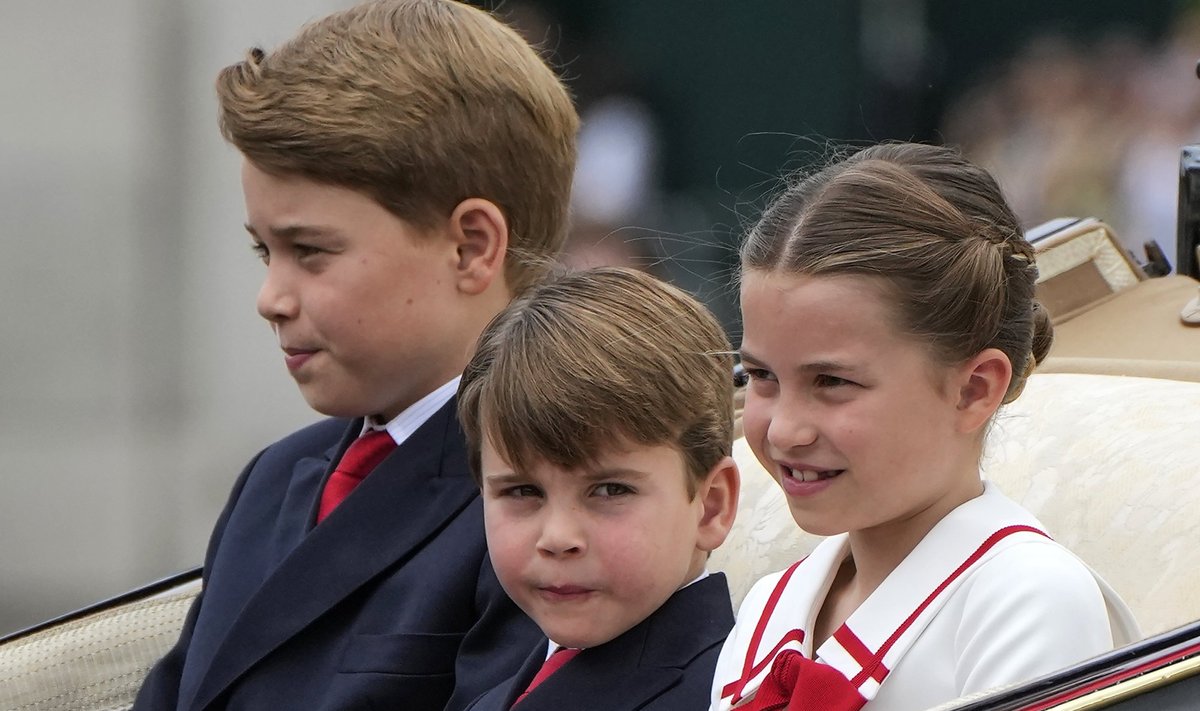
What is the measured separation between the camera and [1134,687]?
1047mm

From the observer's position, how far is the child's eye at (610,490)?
1.39 metres

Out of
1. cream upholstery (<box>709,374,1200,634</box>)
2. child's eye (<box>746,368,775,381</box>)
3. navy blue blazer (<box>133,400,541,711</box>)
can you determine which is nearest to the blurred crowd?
cream upholstery (<box>709,374,1200,634</box>)

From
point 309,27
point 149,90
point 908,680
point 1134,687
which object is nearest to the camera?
point 1134,687

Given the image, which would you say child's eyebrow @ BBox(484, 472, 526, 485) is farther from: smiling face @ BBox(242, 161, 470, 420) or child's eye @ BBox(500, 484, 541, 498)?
smiling face @ BBox(242, 161, 470, 420)

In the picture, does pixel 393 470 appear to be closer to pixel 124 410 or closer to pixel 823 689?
pixel 823 689

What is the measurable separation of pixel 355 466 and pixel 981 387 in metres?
0.77

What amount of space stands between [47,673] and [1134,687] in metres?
1.36

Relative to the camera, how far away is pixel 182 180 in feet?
17.4

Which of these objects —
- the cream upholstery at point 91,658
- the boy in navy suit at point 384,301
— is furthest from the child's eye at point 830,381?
the cream upholstery at point 91,658

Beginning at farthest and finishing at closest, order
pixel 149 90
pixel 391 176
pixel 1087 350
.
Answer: pixel 149 90
pixel 1087 350
pixel 391 176

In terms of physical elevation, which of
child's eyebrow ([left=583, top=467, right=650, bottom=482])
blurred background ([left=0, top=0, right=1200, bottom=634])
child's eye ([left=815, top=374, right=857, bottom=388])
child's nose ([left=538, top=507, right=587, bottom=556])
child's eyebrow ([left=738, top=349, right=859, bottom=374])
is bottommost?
blurred background ([left=0, top=0, right=1200, bottom=634])

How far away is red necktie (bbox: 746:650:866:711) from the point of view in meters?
1.16

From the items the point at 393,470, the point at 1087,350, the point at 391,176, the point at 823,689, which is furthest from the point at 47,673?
the point at 1087,350

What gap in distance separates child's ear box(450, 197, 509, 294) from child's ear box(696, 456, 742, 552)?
1.26 ft
